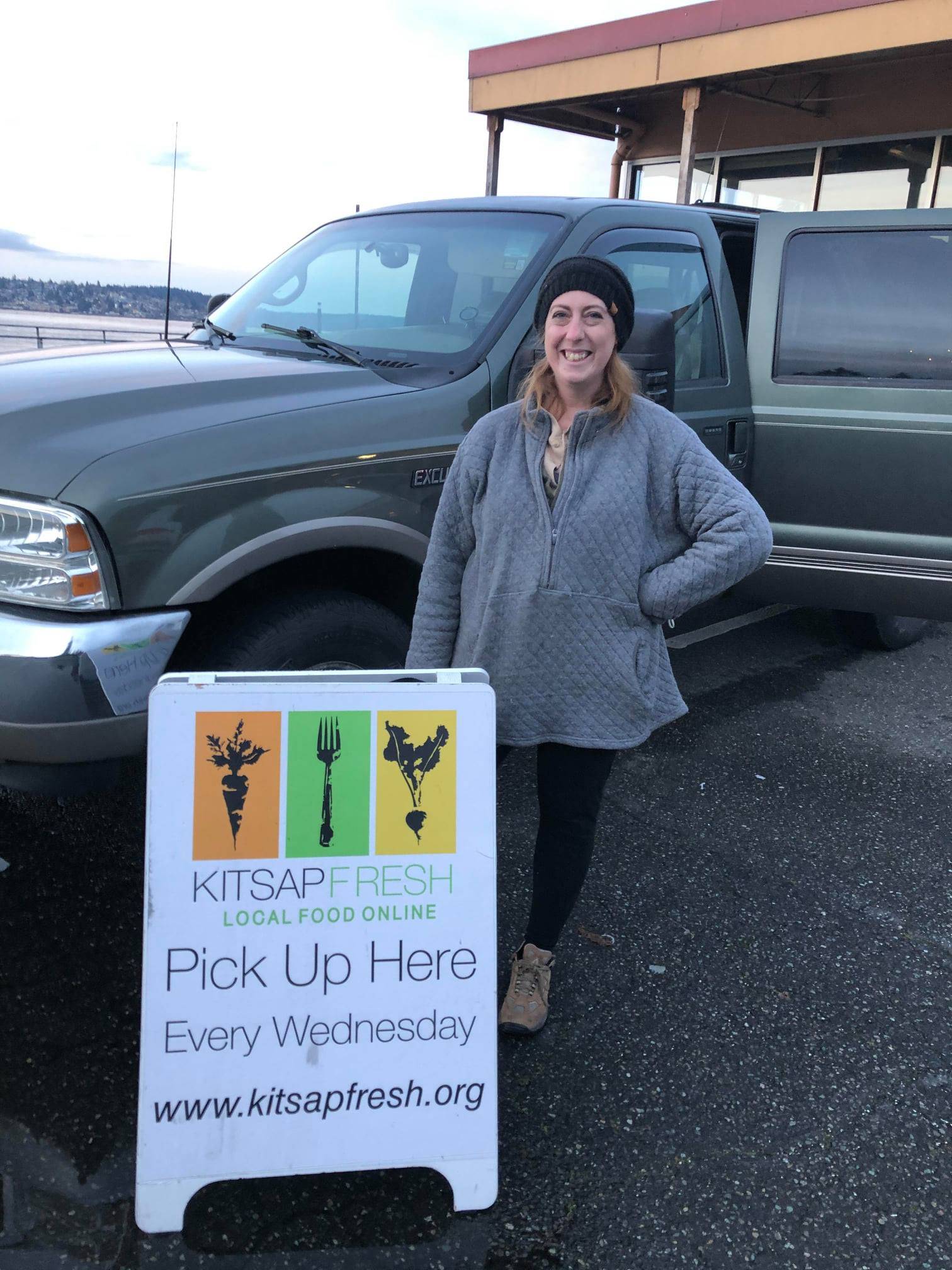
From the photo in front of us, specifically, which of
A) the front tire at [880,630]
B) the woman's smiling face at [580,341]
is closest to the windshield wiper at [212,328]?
the woman's smiling face at [580,341]

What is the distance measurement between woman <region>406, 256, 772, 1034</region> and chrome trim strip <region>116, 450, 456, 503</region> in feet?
1.91

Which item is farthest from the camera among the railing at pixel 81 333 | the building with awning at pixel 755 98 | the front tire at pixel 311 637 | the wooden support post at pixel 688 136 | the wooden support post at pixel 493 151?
the wooden support post at pixel 493 151

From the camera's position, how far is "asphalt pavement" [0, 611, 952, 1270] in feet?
6.64

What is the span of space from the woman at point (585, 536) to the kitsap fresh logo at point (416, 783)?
38 cm

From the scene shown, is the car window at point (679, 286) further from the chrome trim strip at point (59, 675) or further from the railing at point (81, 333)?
the chrome trim strip at point (59, 675)

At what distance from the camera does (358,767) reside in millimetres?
1991

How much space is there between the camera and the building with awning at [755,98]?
31.6 ft

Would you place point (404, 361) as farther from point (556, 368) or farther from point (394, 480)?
point (556, 368)

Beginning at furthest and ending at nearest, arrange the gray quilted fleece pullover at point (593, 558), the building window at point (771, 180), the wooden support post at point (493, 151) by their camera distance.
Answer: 1. the wooden support post at point (493, 151)
2. the building window at point (771, 180)
3. the gray quilted fleece pullover at point (593, 558)

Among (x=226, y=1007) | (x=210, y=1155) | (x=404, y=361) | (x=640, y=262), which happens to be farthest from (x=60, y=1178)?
(x=640, y=262)

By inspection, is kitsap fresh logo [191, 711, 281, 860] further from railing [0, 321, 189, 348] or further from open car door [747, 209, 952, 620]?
open car door [747, 209, 952, 620]

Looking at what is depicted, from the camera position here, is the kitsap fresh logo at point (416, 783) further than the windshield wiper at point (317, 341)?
No

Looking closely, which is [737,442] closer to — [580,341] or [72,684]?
[580,341]

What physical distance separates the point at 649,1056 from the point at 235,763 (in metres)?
A: 1.30
